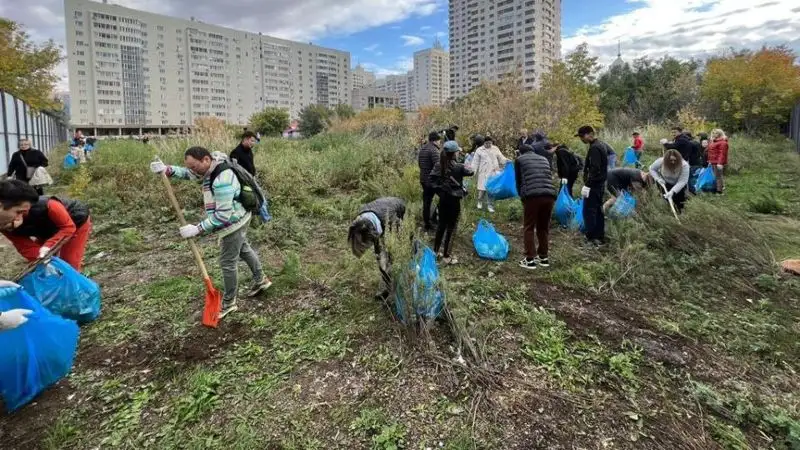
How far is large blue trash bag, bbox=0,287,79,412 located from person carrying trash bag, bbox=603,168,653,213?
586 cm

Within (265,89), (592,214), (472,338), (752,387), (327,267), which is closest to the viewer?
(752,387)

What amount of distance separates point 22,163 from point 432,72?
105350mm

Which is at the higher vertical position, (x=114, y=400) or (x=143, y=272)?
(x=143, y=272)

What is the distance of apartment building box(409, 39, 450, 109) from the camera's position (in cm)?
10412

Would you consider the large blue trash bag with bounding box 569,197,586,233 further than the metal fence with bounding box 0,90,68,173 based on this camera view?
No

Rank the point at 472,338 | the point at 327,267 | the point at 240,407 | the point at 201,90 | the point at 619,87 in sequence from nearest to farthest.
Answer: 1. the point at 240,407
2. the point at 472,338
3. the point at 327,267
4. the point at 619,87
5. the point at 201,90

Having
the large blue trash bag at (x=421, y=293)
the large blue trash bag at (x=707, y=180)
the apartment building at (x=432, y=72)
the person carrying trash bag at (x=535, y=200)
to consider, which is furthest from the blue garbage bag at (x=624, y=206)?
the apartment building at (x=432, y=72)

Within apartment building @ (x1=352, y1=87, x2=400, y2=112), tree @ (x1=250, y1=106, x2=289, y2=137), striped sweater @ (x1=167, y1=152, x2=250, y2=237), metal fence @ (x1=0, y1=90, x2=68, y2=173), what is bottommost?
striped sweater @ (x1=167, y1=152, x2=250, y2=237)

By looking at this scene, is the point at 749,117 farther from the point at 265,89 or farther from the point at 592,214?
the point at 265,89

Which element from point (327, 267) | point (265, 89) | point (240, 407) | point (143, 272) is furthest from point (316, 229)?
point (265, 89)

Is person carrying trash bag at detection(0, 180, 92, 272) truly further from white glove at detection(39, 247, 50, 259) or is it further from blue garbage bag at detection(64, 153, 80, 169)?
blue garbage bag at detection(64, 153, 80, 169)

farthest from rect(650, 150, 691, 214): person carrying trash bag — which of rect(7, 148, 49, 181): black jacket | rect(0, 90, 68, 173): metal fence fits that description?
rect(0, 90, 68, 173): metal fence

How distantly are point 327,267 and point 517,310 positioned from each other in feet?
6.81

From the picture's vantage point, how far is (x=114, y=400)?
2.61m
